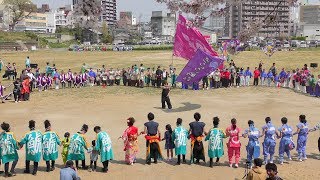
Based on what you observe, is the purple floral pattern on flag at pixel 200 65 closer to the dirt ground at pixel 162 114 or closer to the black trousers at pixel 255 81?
the dirt ground at pixel 162 114

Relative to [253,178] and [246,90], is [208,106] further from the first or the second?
[253,178]

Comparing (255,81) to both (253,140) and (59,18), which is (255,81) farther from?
(59,18)

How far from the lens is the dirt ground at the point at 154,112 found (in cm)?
1168

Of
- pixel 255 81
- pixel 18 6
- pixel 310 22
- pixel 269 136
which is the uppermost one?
pixel 310 22

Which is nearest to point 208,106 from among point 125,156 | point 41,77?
point 125,156

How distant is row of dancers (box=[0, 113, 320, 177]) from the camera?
11.3 m

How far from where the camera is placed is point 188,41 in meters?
21.8

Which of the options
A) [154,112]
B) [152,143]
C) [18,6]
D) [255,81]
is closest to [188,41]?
[154,112]

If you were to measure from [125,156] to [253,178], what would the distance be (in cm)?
577

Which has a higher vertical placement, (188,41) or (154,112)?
(188,41)

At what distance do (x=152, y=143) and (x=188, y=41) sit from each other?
10703mm

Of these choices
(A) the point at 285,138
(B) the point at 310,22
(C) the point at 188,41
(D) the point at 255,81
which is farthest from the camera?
(B) the point at 310,22

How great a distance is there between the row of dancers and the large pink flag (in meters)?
8.70

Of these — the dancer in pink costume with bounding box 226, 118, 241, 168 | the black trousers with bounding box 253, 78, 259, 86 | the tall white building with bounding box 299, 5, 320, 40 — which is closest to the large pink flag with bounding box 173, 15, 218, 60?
the dancer in pink costume with bounding box 226, 118, 241, 168
